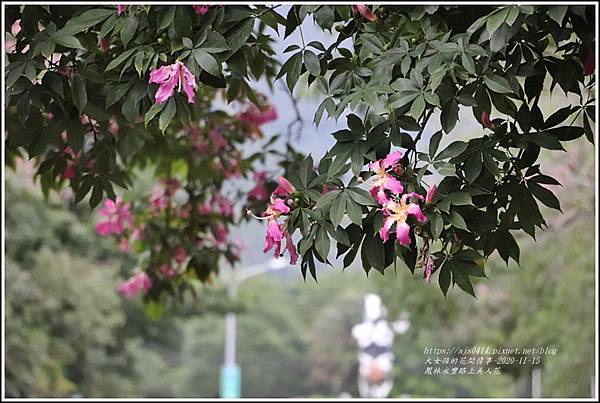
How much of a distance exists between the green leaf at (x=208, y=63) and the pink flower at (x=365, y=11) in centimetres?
22

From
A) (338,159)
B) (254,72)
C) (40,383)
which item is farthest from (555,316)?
(338,159)

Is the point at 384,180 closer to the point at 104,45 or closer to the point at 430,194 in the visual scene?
the point at 430,194

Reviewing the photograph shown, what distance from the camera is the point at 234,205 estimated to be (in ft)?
8.82

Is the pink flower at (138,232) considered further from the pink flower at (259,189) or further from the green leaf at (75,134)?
the green leaf at (75,134)

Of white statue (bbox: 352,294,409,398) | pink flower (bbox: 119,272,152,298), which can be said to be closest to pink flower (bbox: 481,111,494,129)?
pink flower (bbox: 119,272,152,298)

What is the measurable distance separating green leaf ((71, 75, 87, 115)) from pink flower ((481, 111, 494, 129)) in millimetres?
587

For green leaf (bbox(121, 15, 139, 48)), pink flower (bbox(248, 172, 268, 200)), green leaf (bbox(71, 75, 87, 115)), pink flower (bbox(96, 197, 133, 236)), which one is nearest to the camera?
green leaf (bbox(121, 15, 139, 48))

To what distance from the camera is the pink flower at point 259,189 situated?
8.36ft

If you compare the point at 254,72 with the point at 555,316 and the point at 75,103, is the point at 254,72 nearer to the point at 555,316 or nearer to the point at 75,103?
the point at 75,103

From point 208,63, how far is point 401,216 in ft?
1.08

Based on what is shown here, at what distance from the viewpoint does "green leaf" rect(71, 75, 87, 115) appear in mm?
1370

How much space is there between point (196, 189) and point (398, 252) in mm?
1545

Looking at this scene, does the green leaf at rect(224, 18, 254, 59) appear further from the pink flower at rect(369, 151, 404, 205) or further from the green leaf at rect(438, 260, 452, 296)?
the green leaf at rect(438, 260, 452, 296)

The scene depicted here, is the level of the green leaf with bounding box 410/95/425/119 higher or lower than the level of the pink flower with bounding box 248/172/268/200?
lower
